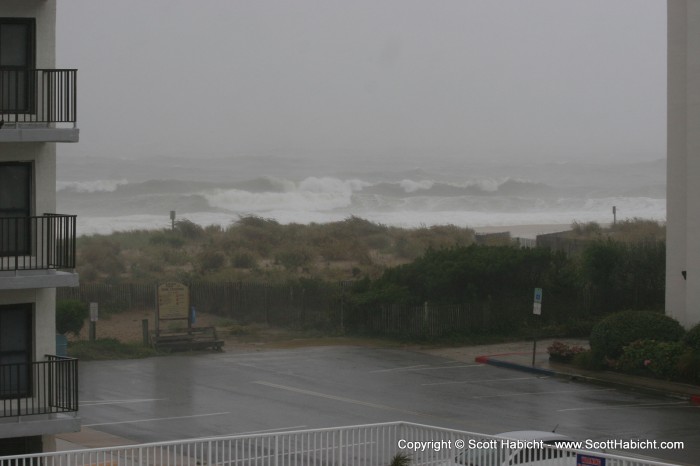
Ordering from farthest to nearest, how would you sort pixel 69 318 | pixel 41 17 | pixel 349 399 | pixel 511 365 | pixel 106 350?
pixel 69 318 → pixel 106 350 → pixel 511 365 → pixel 349 399 → pixel 41 17

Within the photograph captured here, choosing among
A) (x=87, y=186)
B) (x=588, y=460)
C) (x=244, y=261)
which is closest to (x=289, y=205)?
(x=87, y=186)

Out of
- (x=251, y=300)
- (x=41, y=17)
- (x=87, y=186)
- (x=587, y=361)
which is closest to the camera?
(x=41, y=17)

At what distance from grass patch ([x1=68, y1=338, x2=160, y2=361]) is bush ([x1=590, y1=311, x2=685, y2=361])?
1460cm

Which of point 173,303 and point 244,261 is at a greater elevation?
point 244,261

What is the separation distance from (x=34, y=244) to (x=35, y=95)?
→ 96.9 inches

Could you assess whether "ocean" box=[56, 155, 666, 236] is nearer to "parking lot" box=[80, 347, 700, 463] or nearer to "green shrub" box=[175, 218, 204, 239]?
"green shrub" box=[175, 218, 204, 239]

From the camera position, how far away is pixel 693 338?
29031mm

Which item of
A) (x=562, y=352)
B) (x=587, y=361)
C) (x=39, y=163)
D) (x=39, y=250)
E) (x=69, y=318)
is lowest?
(x=587, y=361)

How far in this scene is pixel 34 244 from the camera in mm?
17531

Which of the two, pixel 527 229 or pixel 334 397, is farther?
pixel 527 229

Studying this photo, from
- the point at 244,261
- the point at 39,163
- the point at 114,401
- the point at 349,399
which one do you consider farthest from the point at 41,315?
the point at 244,261

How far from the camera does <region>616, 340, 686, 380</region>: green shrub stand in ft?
94.4

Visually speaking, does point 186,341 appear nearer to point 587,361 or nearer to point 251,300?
point 251,300

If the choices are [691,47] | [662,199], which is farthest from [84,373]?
[662,199]
